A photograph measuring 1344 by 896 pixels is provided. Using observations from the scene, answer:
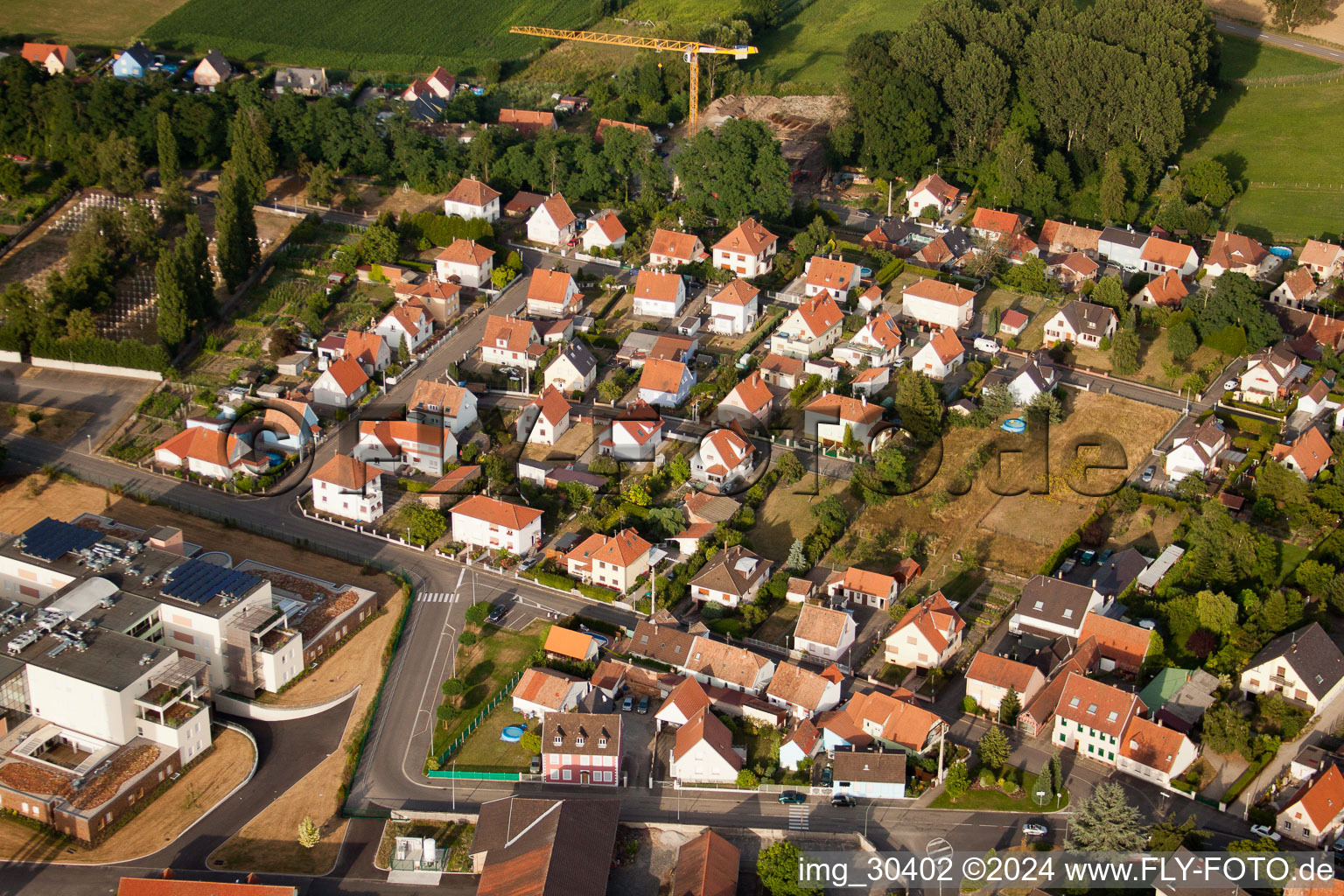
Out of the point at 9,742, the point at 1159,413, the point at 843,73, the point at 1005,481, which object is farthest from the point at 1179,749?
the point at 843,73

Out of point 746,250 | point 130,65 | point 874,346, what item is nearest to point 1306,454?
point 874,346

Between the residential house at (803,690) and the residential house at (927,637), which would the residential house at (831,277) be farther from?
the residential house at (803,690)

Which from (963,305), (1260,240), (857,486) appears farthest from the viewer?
(1260,240)

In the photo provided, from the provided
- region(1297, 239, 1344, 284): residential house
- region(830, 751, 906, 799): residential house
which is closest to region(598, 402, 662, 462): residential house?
region(830, 751, 906, 799): residential house

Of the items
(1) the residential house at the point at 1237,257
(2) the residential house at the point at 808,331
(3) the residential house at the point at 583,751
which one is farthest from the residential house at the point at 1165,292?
(3) the residential house at the point at 583,751

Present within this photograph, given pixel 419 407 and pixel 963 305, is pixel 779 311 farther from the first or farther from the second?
pixel 419 407

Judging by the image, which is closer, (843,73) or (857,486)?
(857,486)
